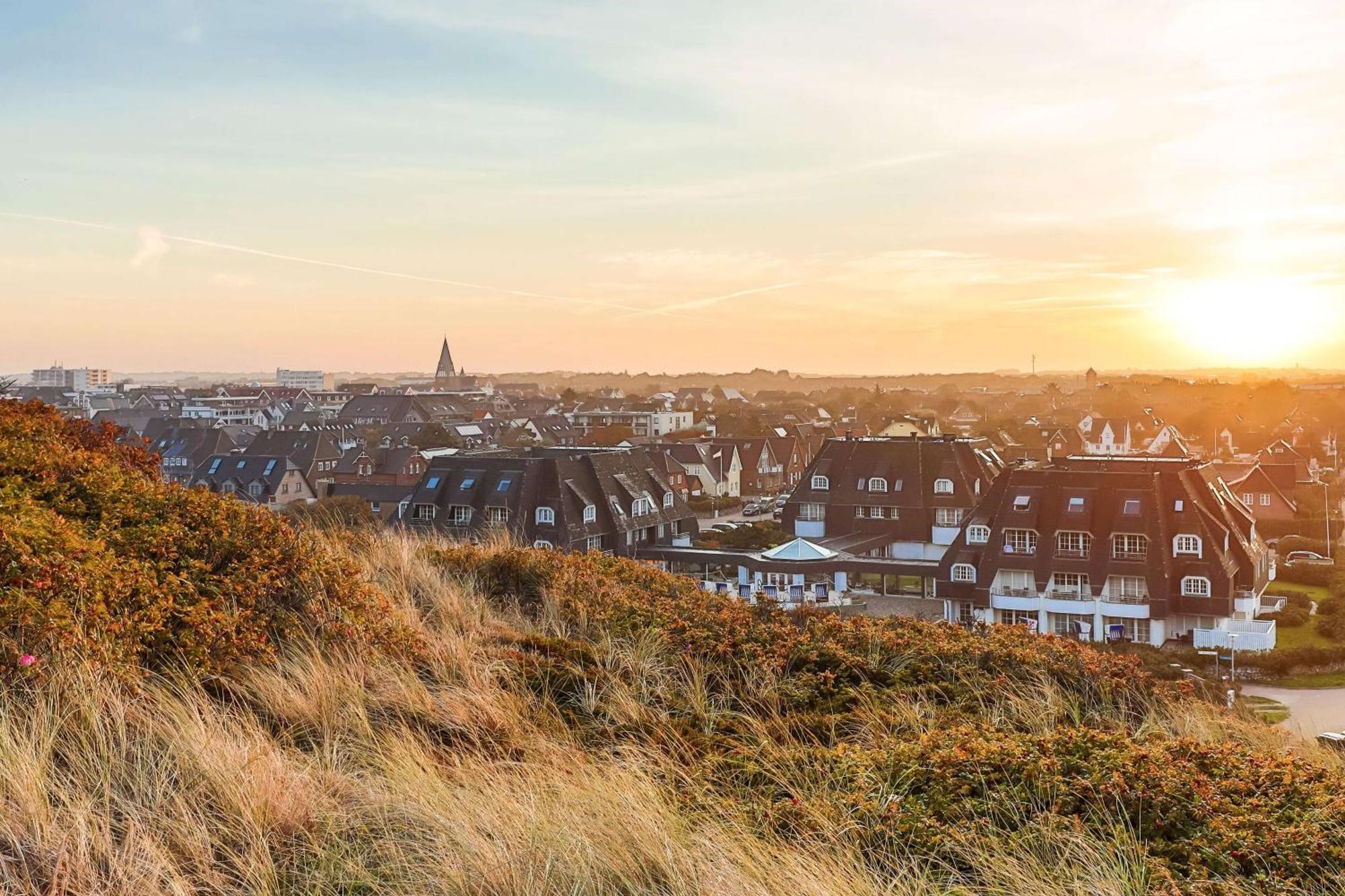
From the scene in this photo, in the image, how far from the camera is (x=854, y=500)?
42562 millimetres

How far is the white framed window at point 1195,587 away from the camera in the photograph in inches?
1117

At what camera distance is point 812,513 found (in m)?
43.1

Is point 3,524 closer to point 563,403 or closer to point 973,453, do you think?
point 973,453

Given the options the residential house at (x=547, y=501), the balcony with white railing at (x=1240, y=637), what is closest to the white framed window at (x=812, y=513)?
the residential house at (x=547, y=501)

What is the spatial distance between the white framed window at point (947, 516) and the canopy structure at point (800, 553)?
9157 millimetres

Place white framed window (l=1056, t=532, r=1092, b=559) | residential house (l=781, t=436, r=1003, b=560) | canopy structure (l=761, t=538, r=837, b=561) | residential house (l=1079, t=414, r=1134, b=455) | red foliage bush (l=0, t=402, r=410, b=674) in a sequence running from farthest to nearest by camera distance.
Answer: residential house (l=1079, t=414, r=1134, b=455), residential house (l=781, t=436, r=1003, b=560), canopy structure (l=761, t=538, r=837, b=561), white framed window (l=1056, t=532, r=1092, b=559), red foliage bush (l=0, t=402, r=410, b=674)

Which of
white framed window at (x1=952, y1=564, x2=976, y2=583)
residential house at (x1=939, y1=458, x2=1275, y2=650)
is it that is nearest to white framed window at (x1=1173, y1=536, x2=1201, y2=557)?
residential house at (x1=939, y1=458, x2=1275, y2=650)

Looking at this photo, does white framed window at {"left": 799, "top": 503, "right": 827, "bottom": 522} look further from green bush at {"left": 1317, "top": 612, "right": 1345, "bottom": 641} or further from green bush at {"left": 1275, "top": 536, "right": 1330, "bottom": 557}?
green bush at {"left": 1275, "top": 536, "right": 1330, "bottom": 557}

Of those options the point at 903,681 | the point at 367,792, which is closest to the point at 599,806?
the point at 367,792

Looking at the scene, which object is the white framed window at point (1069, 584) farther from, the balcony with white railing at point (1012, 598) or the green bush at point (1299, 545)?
the green bush at point (1299, 545)

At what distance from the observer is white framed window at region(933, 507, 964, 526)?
135ft

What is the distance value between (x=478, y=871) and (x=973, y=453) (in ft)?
135

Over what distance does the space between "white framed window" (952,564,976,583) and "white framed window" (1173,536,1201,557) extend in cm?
523

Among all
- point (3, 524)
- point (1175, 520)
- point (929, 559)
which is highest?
point (3, 524)
